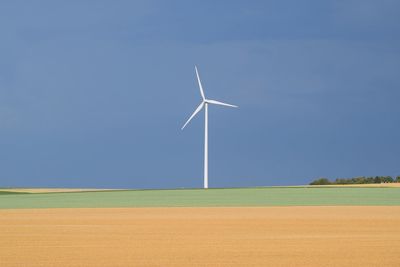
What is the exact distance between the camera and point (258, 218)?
36.8 m

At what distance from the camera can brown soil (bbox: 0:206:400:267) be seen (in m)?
20.0

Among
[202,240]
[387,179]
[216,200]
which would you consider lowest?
[202,240]

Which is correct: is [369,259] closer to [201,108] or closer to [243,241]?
[243,241]

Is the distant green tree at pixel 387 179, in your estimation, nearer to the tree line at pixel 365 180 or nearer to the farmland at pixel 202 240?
the tree line at pixel 365 180

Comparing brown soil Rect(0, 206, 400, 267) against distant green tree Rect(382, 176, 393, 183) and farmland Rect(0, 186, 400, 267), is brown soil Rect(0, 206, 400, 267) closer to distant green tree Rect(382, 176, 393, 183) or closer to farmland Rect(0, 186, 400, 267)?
farmland Rect(0, 186, 400, 267)

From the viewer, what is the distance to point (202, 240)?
25062 mm

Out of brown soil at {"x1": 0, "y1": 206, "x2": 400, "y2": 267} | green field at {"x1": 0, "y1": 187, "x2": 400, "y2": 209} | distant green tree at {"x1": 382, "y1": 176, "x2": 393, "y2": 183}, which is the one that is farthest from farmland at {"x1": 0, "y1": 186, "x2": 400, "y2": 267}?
distant green tree at {"x1": 382, "y1": 176, "x2": 393, "y2": 183}

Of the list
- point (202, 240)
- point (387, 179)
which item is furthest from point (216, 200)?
point (387, 179)

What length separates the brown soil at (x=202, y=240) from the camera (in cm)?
1995

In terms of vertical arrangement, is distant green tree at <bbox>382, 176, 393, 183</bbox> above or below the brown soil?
above

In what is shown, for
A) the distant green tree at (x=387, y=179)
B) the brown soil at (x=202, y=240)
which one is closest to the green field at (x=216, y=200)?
the brown soil at (x=202, y=240)

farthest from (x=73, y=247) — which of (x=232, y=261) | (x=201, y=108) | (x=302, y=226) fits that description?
(x=201, y=108)

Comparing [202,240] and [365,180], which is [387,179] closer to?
[365,180]

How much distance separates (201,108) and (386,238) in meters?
56.7
